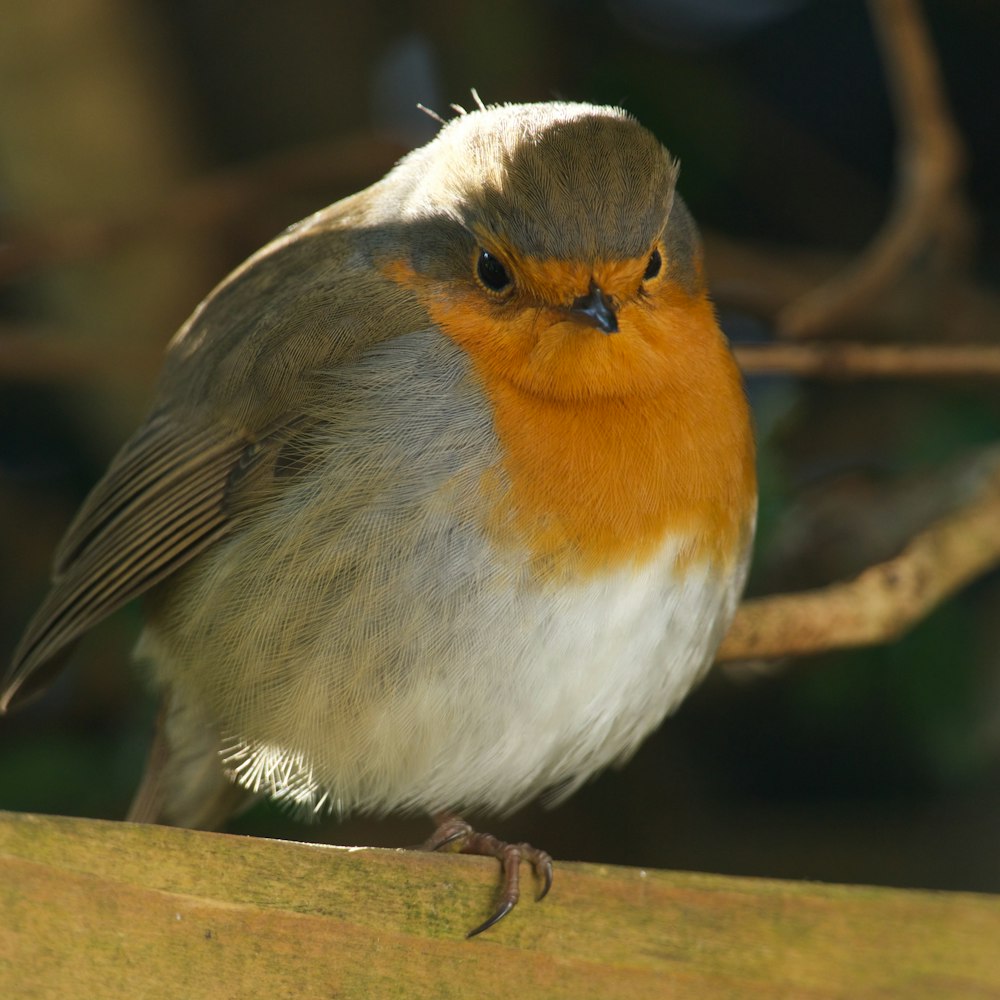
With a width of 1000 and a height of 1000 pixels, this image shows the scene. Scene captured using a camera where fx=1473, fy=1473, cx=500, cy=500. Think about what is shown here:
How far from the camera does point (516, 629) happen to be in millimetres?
2346

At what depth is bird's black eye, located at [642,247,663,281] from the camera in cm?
257

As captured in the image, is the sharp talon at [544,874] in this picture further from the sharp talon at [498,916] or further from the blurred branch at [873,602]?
the blurred branch at [873,602]

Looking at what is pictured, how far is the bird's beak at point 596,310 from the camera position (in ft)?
7.83

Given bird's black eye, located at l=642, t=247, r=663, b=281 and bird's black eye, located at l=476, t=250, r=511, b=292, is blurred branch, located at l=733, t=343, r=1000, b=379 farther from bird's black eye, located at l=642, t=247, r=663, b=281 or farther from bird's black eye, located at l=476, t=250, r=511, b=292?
bird's black eye, located at l=476, t=250, r=511, b=292

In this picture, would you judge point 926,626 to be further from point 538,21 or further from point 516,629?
point 538,21

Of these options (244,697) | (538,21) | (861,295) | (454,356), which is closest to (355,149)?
(538,21)

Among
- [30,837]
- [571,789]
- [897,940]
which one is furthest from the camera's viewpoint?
[571,789]

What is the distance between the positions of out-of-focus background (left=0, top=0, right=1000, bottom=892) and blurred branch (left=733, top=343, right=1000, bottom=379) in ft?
0.84

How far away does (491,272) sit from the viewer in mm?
2557

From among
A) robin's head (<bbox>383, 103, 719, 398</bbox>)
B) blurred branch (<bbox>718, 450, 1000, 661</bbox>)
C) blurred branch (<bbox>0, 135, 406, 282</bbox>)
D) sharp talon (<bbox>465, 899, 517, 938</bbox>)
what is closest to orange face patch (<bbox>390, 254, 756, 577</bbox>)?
robin's head (<bbox>383, 103, 719, 398</bbox>)

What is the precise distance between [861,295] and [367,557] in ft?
5.97

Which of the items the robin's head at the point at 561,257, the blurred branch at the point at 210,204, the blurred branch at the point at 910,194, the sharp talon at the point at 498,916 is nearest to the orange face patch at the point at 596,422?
the robin's head at the point at 561,257

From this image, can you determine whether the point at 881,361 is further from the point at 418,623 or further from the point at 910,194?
the point at 418,623

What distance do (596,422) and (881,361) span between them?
945 mm
